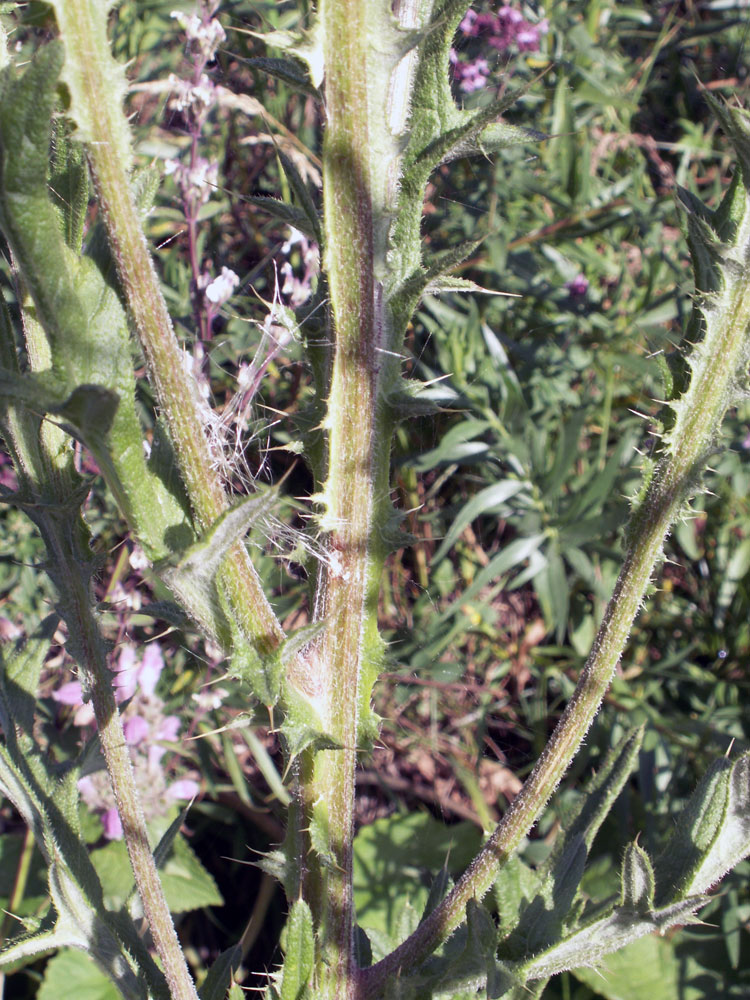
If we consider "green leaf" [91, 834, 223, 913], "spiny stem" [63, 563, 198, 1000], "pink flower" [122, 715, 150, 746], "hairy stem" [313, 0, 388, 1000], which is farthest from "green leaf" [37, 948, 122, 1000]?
"hairy stem" [313, 0, 388, 1000]

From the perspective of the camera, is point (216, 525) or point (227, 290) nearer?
point (216, 525)

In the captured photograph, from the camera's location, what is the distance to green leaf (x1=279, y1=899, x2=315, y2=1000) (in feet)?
3.21

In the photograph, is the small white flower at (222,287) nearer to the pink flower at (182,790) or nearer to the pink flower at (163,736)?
the pink flower at (163,736)

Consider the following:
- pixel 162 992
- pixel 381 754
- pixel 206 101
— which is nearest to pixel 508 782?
pixel 381 754

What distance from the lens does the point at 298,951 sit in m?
0.99

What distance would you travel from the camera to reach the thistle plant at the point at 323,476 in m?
0.75

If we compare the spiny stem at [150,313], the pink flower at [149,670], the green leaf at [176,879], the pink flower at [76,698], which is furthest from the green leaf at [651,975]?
the spiny stem at [150,313]

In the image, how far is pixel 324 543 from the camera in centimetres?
103

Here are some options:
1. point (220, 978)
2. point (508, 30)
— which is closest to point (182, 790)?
point (220, 978)

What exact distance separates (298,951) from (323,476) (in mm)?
585

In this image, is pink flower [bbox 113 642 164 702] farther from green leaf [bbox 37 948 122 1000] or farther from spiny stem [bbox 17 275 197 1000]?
spiny stem [bbox 17 275 197 1000]

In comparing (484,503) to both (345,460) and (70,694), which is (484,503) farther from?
(345,460)

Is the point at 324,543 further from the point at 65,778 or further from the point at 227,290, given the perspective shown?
the point at 227,290

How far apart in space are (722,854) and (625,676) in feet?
5.36
